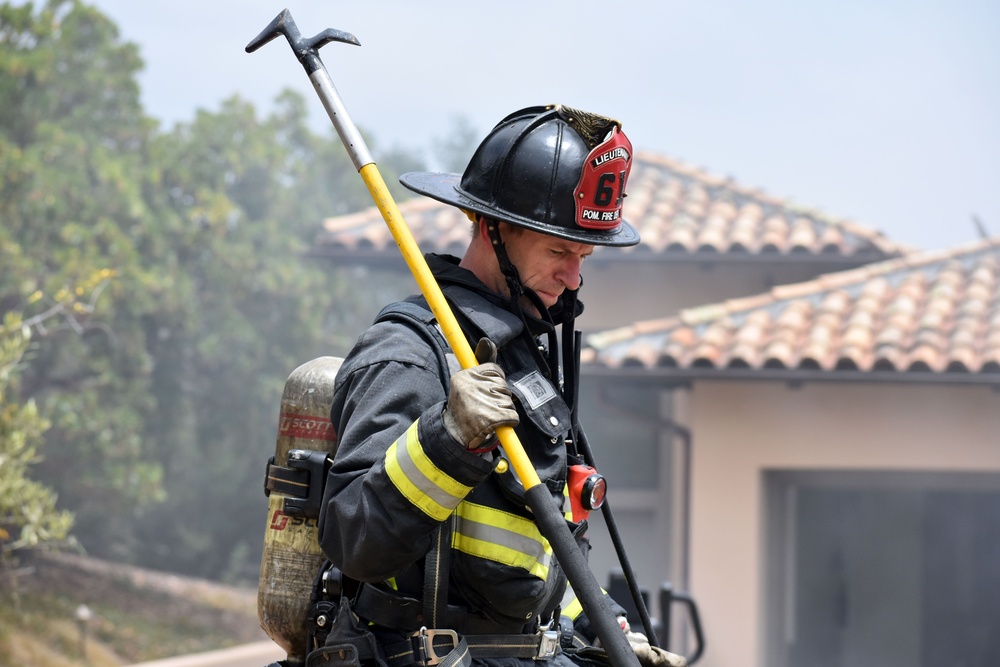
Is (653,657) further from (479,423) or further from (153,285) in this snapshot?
(153,285)

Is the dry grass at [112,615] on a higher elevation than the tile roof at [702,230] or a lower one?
lower

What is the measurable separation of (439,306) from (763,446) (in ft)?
24.4

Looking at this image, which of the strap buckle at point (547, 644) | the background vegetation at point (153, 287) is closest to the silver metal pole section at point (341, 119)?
the strap buckle at point (547, 644)

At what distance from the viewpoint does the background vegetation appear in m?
12.1

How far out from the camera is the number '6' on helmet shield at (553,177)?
2.63 m

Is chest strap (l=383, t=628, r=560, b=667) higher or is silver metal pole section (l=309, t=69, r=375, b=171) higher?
silver metal pole section (l=309, t=69, r=375, b=171)

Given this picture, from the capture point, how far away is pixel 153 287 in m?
13.1

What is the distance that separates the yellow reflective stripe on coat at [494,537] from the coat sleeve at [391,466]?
0.12 m

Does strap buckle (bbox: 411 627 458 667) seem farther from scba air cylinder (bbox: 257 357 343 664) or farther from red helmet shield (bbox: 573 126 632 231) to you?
red helmet shield (bbox: 573 126 632 231)

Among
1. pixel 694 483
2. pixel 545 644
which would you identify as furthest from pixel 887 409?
pixel 545 644

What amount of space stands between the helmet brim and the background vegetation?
28.8ft

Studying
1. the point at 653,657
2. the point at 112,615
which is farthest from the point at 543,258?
the point at 112,615

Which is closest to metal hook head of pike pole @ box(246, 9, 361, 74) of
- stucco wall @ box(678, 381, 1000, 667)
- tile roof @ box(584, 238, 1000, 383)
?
tile roof @ box(584, 238, 1000, 383)

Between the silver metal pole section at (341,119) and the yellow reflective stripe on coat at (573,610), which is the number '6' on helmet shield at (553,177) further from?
the yellow reflective stripe on coat at (573,610)
